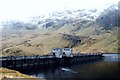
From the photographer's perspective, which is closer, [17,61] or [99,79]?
[99,79]

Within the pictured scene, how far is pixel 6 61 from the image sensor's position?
109750 millimetres

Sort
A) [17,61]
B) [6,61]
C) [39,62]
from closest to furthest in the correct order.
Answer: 1. [6,61]
2. [17,61]
3. [39,62]

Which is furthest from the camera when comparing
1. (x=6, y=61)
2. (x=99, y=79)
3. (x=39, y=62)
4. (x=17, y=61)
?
(x=39, y=62)

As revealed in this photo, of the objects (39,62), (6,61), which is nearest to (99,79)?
(6,61)

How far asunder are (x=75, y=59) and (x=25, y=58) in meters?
51.6

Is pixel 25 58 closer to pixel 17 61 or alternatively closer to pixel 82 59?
pixel 17 61

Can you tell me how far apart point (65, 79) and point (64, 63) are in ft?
210

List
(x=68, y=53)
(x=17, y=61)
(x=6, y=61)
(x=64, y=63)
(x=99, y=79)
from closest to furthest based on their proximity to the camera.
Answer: (x=99, y=79), (x=6, y=61), (x=17, y=61), (x=64, y=63), (x=68, y=53)

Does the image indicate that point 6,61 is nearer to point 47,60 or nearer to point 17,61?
→ point 17,61

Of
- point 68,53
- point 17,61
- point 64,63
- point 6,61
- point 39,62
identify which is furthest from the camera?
point 68,53

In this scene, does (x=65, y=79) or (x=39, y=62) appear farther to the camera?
(x=39, y=62)

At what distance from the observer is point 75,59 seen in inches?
6668

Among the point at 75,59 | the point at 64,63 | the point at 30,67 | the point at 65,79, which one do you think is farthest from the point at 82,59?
the point at 65,79

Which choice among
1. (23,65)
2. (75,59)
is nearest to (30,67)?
(23,65)
